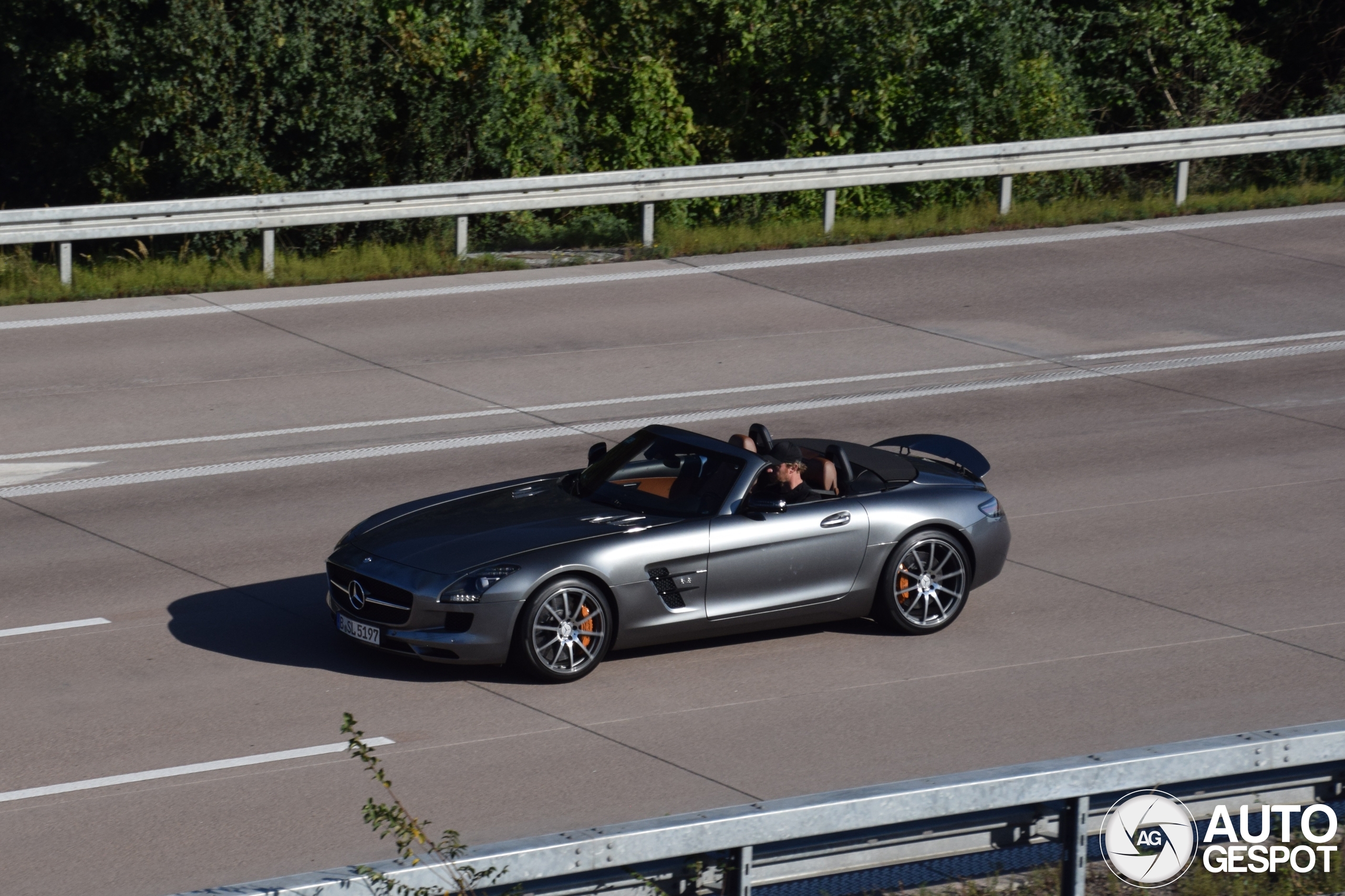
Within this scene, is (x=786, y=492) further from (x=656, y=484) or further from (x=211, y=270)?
(x=211, y=270)

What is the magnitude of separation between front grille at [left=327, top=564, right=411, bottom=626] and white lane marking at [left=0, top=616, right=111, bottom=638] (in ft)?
5.11

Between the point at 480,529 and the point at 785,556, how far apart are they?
70.3 inches

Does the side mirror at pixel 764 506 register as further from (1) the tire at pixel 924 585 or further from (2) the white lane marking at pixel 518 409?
(2) the white lane marking at pixel 518 409

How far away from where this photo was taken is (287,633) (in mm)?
10414

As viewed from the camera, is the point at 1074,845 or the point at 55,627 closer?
the point at 1074,845

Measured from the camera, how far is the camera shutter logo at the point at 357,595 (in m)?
9.81

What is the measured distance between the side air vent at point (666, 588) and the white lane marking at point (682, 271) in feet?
32.0

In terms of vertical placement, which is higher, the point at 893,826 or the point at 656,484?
the point at 656,484

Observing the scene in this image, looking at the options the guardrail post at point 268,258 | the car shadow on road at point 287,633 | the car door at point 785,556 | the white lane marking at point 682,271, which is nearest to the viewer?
the car shadow on road at point 287,633

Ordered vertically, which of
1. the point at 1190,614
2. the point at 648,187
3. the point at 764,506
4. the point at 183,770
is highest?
the point at 648,187

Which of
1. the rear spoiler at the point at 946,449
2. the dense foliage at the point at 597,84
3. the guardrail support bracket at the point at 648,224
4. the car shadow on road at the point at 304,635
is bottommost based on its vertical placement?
the car shadow on road at the point at 304,635

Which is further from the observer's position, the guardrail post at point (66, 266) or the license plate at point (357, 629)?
the guardrail post at point (66, 266)

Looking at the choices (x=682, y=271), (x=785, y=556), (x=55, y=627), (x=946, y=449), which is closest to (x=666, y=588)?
(x=785, y=556)

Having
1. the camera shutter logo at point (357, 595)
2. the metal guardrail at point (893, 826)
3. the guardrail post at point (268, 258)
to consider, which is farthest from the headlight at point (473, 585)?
the guardrail post at point (268, 258)
